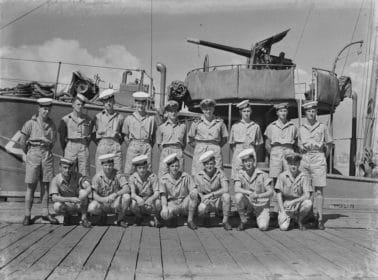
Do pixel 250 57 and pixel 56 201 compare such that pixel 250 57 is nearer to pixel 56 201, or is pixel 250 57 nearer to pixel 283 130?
pixel 283 130

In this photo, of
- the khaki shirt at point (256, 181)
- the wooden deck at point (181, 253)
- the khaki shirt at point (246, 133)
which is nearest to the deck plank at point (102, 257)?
the wooden deck at point (181, 253)

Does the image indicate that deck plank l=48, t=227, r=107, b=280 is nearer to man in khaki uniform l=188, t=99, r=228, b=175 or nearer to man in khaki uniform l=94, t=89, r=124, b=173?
man in khaki uniform l=94, t=89, r=124, b=173

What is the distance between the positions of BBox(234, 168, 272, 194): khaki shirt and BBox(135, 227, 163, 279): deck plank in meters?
1.21

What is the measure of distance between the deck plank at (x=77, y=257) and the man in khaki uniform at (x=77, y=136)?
1055 millimetres

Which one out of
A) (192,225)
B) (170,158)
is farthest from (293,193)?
(170,158)

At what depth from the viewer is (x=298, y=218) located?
4.80m

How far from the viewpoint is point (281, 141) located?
5.22 metres

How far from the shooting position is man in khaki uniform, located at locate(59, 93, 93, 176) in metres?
5.07

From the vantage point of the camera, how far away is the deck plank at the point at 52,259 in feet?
8.89

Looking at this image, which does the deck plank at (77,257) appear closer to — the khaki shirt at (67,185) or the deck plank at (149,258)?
the deck plank at (149,258)

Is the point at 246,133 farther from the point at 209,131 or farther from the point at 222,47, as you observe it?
the point at 222,47

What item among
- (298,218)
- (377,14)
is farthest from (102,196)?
(377,14)

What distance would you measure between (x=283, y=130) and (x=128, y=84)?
5.42 m

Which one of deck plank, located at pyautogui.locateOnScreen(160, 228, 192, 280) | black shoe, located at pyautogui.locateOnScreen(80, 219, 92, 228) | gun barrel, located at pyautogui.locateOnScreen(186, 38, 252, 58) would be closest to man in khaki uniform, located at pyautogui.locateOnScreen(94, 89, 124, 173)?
black shoe, located at pyautogui.locateOnScreen(80, 219, 92, 228)
